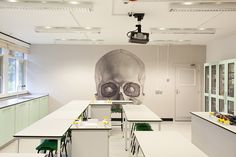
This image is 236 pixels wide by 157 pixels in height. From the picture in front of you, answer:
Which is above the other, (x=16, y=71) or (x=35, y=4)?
(x=35, y=4)

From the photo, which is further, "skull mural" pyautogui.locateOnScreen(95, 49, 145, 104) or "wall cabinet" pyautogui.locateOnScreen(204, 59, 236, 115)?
"skull mural" pyautogui.locateOnScreen(95, 49, 145, 104)

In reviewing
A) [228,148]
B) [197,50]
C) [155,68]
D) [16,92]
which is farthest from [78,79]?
[228,148]

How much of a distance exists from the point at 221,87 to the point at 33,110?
5.10 metres

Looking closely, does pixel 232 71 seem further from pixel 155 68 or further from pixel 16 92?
pixel 16 92

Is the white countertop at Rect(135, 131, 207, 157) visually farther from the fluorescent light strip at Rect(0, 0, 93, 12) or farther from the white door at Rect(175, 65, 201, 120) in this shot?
the white door at Rect(175, 65, 201, 120)

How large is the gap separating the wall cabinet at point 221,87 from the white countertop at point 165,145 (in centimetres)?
297

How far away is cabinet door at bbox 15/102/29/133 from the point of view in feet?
18.1

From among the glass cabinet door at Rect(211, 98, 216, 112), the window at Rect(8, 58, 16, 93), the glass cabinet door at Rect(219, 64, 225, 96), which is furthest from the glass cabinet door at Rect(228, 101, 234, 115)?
the window at Rect(8, 58, 16, 93)

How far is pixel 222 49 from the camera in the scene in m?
6.61

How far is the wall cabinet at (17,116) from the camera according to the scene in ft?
16.1

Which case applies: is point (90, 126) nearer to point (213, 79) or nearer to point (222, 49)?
point (213, 79)

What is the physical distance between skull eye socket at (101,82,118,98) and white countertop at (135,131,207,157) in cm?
480

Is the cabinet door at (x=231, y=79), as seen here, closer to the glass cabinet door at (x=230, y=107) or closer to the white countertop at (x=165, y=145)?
the glass cabinet door at (x=230, y=107)

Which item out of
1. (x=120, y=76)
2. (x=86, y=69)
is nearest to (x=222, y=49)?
(x=120, y=76)
